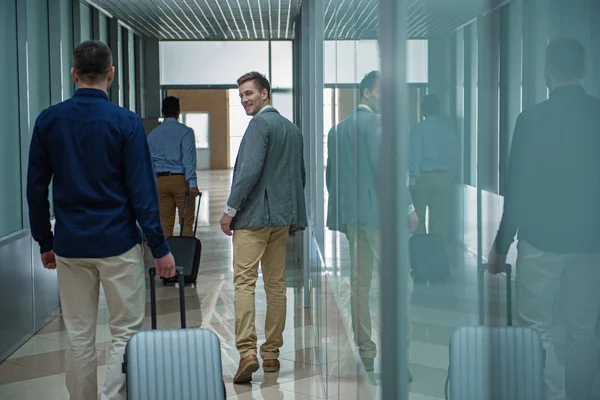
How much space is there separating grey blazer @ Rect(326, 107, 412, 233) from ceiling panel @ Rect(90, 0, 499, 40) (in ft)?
0.78

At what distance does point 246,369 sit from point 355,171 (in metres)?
2.79

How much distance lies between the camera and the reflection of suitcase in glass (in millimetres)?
955

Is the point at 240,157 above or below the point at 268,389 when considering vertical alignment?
above

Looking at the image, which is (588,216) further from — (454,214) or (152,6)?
(152,6)

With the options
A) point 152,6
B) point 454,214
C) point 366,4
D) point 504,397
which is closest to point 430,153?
point 454,214

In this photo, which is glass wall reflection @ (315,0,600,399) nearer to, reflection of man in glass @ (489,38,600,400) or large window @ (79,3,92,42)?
reflection of man in glass @ (489,38,600,400)

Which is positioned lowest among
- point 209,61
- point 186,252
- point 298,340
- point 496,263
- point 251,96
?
point 298,340

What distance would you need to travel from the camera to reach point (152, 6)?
40.0 ft

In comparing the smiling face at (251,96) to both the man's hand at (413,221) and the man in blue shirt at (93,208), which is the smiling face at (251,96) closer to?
the man in blue shirt at (93,208)

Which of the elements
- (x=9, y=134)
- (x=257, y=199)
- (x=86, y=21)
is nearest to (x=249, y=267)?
(x=257, y=199)

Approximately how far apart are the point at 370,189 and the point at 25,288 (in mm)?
5056

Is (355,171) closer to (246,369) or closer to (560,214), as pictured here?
(560,214)

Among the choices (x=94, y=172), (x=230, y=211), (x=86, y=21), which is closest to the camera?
(x=94, y=172)

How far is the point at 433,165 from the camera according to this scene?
1382mm
